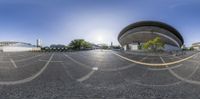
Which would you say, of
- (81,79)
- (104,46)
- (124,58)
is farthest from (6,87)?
(124,58)

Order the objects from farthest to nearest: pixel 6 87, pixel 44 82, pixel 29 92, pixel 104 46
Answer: pixel 104 46, pixel 44 82, pixel 6 87, pixel 29 92

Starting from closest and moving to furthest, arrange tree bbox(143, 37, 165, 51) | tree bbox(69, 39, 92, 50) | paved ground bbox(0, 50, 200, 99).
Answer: paved ground bbox(0, 50, 200, 99), tree bbox(69, 39, 92, 50), tree bbox(143, 37, 165, 51)

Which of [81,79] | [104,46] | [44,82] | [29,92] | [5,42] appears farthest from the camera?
[5,42]

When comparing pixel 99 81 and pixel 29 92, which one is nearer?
pixel 29 92

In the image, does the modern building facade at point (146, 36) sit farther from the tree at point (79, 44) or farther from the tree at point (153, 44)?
the tree at point (79, 44)

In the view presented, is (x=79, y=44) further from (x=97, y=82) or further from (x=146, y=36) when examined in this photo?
(x=146, y=36)

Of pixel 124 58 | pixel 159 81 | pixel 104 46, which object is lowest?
pixel 159 81

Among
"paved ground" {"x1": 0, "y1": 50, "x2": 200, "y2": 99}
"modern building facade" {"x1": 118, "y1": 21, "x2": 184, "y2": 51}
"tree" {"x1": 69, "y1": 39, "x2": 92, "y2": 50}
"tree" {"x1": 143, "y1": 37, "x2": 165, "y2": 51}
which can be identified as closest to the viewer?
"paved ground" {"x1": 0, "y1": 50, "x2": 200, "y2": 99}

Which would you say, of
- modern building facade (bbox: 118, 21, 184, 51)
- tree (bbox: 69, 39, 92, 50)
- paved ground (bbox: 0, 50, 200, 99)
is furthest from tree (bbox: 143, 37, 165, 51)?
tree (bbox: 69, 39, 92, 50)

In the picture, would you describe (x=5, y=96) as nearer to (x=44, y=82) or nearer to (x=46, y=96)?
(x=46, y=96)

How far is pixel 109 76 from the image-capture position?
26.5 feet

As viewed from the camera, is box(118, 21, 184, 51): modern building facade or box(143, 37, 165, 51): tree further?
box(118, 21, 184, 51): modern building facade

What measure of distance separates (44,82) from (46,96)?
1755mm

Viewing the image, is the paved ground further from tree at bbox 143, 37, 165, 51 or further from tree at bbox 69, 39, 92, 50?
tree at bbox 143, 37, 165, 51
